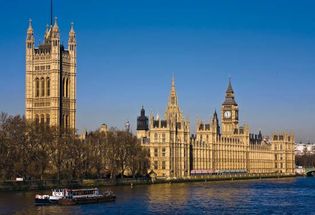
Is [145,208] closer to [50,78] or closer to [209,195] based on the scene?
[209,195]

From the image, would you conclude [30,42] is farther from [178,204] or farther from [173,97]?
[178,204]

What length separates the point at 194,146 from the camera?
160 m

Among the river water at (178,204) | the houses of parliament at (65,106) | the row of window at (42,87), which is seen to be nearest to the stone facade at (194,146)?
the houses of parliament at (65,106)

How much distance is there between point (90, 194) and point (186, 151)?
7085 cm

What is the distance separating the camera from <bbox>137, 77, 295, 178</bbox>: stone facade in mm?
144625

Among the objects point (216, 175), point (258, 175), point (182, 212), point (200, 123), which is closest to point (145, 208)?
point (182, 212)

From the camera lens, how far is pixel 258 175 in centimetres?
18462

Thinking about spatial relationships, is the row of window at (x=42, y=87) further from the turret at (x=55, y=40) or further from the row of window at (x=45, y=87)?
the turret at (x=55, y=40)

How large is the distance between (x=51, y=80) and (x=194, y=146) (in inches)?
1379

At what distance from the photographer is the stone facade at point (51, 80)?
141750 mm

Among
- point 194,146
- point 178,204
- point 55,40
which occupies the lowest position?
point 178,204

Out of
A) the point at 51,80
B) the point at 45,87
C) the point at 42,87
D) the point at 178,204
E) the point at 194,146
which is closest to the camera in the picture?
the point at 178,204

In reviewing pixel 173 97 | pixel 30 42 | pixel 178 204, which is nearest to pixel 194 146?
pixel 173 97

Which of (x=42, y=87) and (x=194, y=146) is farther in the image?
(x=194, y=146)
